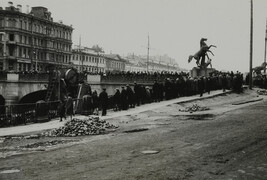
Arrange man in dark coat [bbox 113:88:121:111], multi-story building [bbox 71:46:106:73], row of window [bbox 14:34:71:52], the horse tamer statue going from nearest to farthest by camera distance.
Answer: man in dark coat [bbox 113:88:121:111] < the horse tamer statue < row of window [bbox 14:34:71:52] < multi-story building [bbox 71:46:106:73]

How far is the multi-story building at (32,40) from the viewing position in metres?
71.1

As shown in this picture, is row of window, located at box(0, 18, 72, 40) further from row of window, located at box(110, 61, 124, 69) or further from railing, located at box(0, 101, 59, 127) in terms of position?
railing, located at box(0, 101, 59, 127)

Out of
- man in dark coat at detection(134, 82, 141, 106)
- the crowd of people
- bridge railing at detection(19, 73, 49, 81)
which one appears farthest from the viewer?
bridge railing at detection(19, 73, 49, 81)

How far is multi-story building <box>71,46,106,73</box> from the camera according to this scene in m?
97.4

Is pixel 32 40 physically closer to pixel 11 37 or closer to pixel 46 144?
pixel 11 37

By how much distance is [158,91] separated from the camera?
24.9 m

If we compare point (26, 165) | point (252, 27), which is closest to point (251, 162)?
point (26, 165)

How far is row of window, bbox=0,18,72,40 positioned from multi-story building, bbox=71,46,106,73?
6.41 metres

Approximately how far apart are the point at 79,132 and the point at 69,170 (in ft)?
19.0

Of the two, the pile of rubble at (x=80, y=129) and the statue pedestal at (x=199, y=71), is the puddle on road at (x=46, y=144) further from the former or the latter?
the statue pedestal at (x=199, y=71)

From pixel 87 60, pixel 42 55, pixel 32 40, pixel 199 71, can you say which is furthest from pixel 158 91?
pixel 87 60

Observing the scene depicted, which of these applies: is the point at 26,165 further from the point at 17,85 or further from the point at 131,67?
the point at 131,67

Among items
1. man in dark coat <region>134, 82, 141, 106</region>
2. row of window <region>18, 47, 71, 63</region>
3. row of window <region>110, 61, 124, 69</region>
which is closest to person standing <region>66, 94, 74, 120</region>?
man in dark coat <region>134, 82, 141, 106</region>

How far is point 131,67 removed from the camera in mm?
133750
